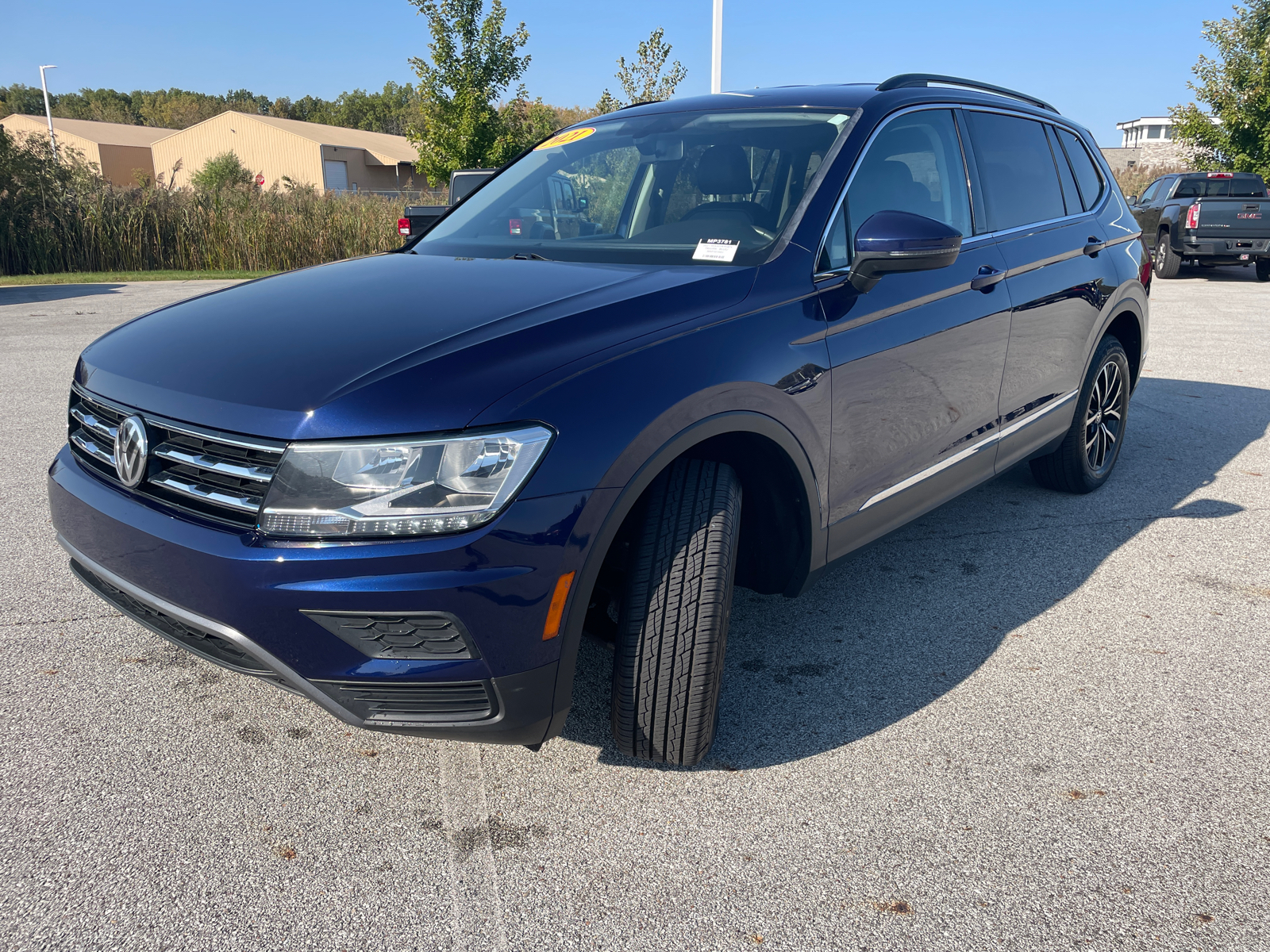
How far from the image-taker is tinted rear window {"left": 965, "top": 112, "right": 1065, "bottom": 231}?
3580mm

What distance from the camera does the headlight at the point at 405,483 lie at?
74.1 inches

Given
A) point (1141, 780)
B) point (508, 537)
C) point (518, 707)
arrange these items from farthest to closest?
1. point (1141, 780)
2. point (518, 707)
3. point (508, 537)

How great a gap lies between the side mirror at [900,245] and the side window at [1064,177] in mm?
1907

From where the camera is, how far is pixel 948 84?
11.9 ft

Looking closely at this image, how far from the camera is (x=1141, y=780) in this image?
242cm

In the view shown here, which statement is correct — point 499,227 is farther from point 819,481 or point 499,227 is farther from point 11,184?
point 11,184

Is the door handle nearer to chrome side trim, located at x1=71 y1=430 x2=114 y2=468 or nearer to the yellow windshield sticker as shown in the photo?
the yellow windshield sticker

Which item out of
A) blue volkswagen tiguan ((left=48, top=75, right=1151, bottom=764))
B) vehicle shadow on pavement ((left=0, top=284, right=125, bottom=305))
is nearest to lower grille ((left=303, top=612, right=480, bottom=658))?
blue volkswagen tiguan ((left=48, top=75, right=1151, bottom=764))

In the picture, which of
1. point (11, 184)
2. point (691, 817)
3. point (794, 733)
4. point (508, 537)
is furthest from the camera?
point (11, 184)

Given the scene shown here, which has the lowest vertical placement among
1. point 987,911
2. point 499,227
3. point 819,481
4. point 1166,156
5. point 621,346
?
point 987,911

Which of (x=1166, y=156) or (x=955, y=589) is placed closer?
(x=955, y=589)

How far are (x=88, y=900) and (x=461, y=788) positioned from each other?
0.83 m

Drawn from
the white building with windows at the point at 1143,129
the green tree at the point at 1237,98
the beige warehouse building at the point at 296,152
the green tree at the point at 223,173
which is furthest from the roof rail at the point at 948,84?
the white building with windows at the point at 1143,129

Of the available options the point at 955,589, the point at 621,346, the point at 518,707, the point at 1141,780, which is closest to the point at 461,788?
the point at 518,707
